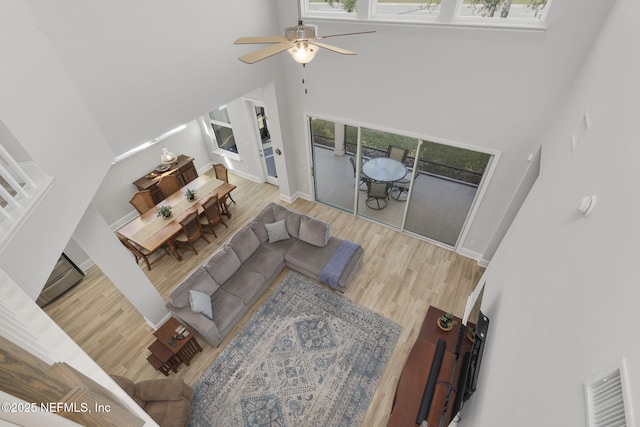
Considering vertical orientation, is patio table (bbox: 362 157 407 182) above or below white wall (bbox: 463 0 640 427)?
below

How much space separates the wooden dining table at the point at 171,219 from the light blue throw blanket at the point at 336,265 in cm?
311

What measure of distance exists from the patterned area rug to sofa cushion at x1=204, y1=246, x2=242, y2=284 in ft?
2.88

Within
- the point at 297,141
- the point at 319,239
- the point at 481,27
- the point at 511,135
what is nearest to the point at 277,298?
the point at 319,239

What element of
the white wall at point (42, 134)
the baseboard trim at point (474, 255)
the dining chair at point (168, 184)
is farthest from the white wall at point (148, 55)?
the baseboard trim at point (474, 255)

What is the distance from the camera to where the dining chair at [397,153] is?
6046 mm

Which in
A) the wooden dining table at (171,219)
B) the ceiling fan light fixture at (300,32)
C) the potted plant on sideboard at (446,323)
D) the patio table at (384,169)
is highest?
the ceiling fan light fixture at (300,32)

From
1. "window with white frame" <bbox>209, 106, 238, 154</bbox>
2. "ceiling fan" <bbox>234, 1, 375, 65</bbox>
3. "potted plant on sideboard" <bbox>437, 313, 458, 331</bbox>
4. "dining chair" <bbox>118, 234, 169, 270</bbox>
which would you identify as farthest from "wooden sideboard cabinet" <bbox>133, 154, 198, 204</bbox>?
"potted plant on sideboard" <bbox>437, 313, 458, 331</bbox>

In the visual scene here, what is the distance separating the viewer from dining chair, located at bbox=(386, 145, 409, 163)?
6.05 meters

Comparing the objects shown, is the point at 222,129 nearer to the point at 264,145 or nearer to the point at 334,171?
the point at 264,145

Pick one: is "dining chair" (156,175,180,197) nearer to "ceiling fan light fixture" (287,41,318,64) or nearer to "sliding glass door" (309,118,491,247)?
"sliding glass door" (309,118,491,247)

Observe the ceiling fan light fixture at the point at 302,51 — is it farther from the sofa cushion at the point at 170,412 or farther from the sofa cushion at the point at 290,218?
the sofa cushion at the point at 170,412

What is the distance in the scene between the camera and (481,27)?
3.63m

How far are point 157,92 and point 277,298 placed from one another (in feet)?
12.3

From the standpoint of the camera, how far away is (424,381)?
3.30 m
